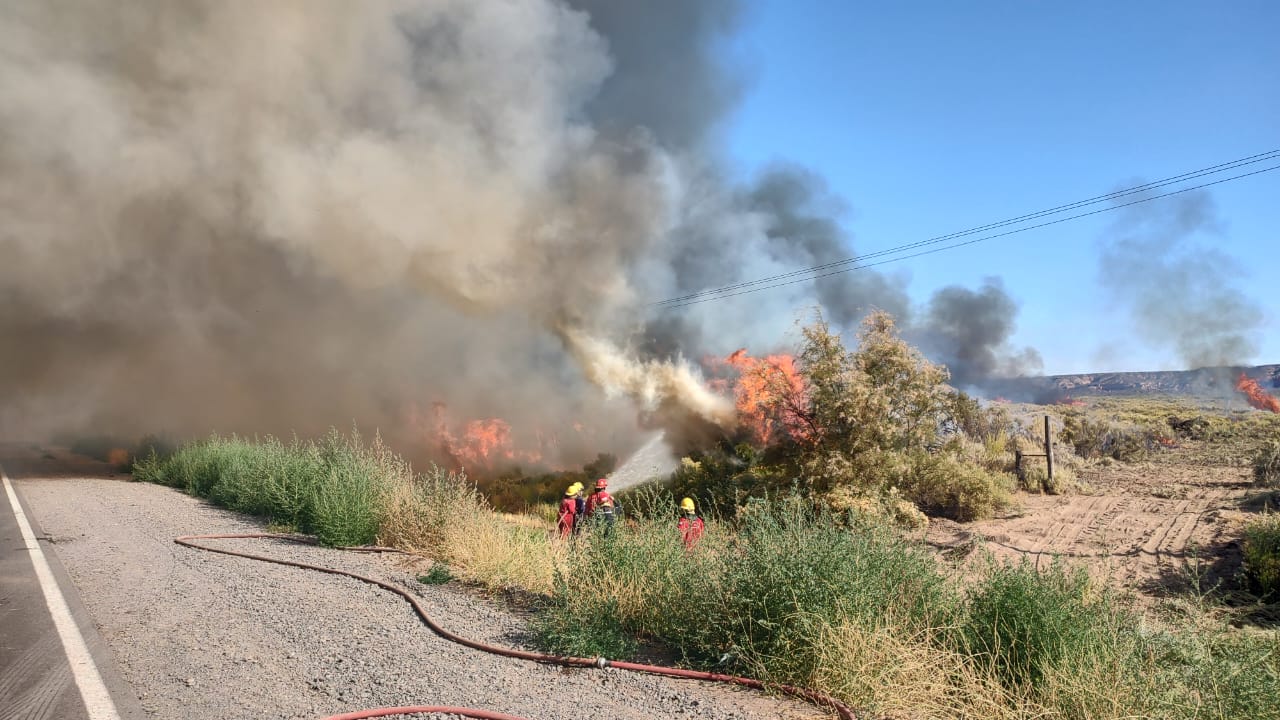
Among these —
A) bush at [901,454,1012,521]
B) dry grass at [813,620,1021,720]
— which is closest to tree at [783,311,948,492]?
bush at [901,454,1012,521]

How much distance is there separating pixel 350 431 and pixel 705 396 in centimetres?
1114

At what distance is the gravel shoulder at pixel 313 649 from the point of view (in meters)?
4.89

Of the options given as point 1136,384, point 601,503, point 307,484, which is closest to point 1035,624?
point 601,503

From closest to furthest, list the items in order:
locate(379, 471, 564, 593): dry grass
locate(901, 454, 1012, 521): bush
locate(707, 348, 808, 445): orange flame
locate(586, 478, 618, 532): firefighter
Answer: locate(379, 471, 564, 593): dry grass, locate(586, 478, 618, 532): firefighter, locate(707, 348, 808, 445): orange flame, locate(901, 454, 1012, 521): bush

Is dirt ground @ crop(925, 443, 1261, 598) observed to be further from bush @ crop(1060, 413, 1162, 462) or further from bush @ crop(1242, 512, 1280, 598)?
bush @ crop(1060, 413, 1162, 462)

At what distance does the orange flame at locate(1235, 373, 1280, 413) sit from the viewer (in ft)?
148

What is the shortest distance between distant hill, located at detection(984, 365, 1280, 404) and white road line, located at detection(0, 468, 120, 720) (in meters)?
59.2

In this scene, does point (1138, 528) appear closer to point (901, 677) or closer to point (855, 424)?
point (855, 424)

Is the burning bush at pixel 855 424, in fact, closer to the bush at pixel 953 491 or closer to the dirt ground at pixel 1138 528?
the bush at pixel 953 491

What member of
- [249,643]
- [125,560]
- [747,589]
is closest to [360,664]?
[249,643]

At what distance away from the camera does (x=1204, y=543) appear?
43.1ft

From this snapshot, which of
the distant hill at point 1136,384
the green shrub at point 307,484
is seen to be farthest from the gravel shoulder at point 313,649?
the distant hill at point 1136,384

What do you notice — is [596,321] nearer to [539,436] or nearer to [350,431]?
[539,436]

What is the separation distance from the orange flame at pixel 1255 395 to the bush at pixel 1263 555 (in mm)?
38980
